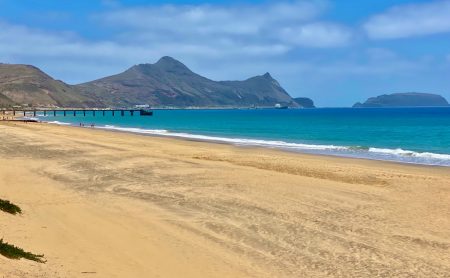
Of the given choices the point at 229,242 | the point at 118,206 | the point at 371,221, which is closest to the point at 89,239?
the point at 229,242

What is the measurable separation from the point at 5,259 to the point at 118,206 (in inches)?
248

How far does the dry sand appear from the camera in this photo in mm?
8250

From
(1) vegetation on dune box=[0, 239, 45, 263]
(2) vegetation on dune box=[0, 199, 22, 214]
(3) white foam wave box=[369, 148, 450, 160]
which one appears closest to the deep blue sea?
(3) white foam wave box=[369, 148, 450, 160]

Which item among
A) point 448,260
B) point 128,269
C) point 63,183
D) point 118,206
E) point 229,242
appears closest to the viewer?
point 128,269

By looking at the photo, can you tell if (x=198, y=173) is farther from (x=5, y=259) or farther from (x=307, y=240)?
(x=5, y=259)

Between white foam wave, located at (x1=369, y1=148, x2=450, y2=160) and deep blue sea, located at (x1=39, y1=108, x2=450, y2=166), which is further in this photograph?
deep blue sea, located at (x1=39, y1=108, x2=450, y2=166)

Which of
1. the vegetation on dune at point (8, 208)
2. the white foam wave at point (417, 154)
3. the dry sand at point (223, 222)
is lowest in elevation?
the dry sand at point (223, 222)

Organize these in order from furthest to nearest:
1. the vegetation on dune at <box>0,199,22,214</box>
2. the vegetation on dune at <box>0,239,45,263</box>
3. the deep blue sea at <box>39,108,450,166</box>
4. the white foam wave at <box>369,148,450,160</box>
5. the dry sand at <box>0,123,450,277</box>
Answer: the deep blue sea at <box>39,108,450,166</box> → the white foam wave at <box>369,148,450,160</box> → the vegetation on dune at <box>0,199,22,214</box> → the dry sand at <box>0,123,450,277</box> → the vegetation on dune at <box>0,239,45,263</box>

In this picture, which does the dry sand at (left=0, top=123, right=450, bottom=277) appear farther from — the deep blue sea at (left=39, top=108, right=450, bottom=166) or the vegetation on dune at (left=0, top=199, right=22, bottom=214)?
the deep blue sea at (left=39, top=108, right=450, bottom=166)

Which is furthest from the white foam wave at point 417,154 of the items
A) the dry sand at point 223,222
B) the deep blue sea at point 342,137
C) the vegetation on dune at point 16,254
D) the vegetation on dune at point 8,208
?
the vegetation on dune at point 16,254

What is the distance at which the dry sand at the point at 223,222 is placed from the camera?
8.25 m

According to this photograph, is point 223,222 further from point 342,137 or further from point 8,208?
point 342,137

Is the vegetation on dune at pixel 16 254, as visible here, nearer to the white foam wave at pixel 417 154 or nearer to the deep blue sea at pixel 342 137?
the deep blue sea at pixel 342 137

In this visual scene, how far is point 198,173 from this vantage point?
64.3 feet
